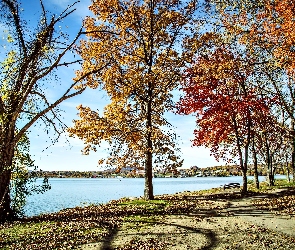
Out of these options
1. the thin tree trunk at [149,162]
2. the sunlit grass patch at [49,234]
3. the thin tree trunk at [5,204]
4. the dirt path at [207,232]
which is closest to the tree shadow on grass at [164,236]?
the dirt path at [207,232]

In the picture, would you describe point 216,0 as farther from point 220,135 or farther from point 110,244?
point 110,244

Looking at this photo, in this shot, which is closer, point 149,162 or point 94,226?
point 94,226

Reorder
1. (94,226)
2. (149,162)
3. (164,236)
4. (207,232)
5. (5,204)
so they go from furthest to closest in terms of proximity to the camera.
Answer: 1. (149,162)
2. (5,204)
3. (94,226)
4. (207,232)
5. (164,236)

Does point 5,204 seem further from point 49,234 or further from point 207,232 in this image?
point 207,232

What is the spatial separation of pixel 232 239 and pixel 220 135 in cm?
2191

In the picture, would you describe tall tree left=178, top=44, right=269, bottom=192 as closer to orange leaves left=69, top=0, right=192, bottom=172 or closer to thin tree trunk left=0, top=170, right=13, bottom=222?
orange leaves left=69, top=0, right=192, bottom=172

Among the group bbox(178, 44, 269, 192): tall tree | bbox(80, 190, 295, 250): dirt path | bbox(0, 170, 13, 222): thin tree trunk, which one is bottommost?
bbox(80, 190, 295, 250): dirt path

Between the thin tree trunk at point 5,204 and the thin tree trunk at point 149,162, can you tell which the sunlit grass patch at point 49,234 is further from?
the thin tree trunk at point 149,162

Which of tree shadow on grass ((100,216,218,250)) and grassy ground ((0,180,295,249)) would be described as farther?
grassy ground ((0,180,295,249))

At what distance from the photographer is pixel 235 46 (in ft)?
110

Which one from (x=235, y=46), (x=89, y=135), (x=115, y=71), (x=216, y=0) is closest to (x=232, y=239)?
(x=89, y=135)

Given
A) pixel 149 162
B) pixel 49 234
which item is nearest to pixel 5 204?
pixel 49 234

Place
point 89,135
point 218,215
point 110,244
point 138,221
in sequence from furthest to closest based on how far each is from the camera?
point 89,135 → point 218,215 → point 138,221 → point 110,244

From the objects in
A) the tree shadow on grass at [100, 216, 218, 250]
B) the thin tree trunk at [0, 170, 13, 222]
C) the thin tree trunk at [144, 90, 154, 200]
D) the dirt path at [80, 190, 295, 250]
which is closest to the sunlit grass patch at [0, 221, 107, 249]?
the dirt path at [80, 190, 295, 250]
